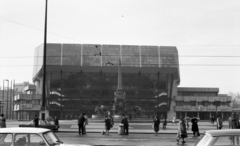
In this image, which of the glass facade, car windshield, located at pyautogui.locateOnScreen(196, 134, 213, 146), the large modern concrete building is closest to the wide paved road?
car windshield, located at pyautogui.locateOnScreen(196, 134, 213, 146)

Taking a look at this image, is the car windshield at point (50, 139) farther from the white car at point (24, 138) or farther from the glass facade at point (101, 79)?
the glass facade at point (101, 79)

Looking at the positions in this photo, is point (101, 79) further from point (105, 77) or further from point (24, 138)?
point (24, 138)

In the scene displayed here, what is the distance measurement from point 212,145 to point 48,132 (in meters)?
4.31

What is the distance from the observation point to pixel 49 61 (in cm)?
10631

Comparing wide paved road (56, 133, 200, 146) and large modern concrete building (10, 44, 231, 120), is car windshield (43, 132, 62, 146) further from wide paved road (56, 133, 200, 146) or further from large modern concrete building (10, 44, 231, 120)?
large modern concrete building (10, 44, 231, 120)

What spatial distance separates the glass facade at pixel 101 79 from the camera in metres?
105

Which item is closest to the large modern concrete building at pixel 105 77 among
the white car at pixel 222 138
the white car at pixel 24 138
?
the white car at pixel 24 138

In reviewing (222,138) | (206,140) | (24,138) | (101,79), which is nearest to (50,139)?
(24,138)

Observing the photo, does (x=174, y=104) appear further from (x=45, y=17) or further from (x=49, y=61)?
(x=45, y=17)

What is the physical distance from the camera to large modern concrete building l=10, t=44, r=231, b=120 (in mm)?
105500

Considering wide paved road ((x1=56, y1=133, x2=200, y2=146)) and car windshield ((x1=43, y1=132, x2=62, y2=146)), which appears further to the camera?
wide paved road ((x1=56, y1=133, x2=200, y2=146))

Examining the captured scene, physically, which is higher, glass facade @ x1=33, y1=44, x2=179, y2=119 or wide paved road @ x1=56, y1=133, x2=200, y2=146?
glass facade @ x1=33, y1=44, x2=179, y2=119

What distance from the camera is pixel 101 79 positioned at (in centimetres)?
10744

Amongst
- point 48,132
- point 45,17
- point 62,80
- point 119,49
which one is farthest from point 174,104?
point 48,132
